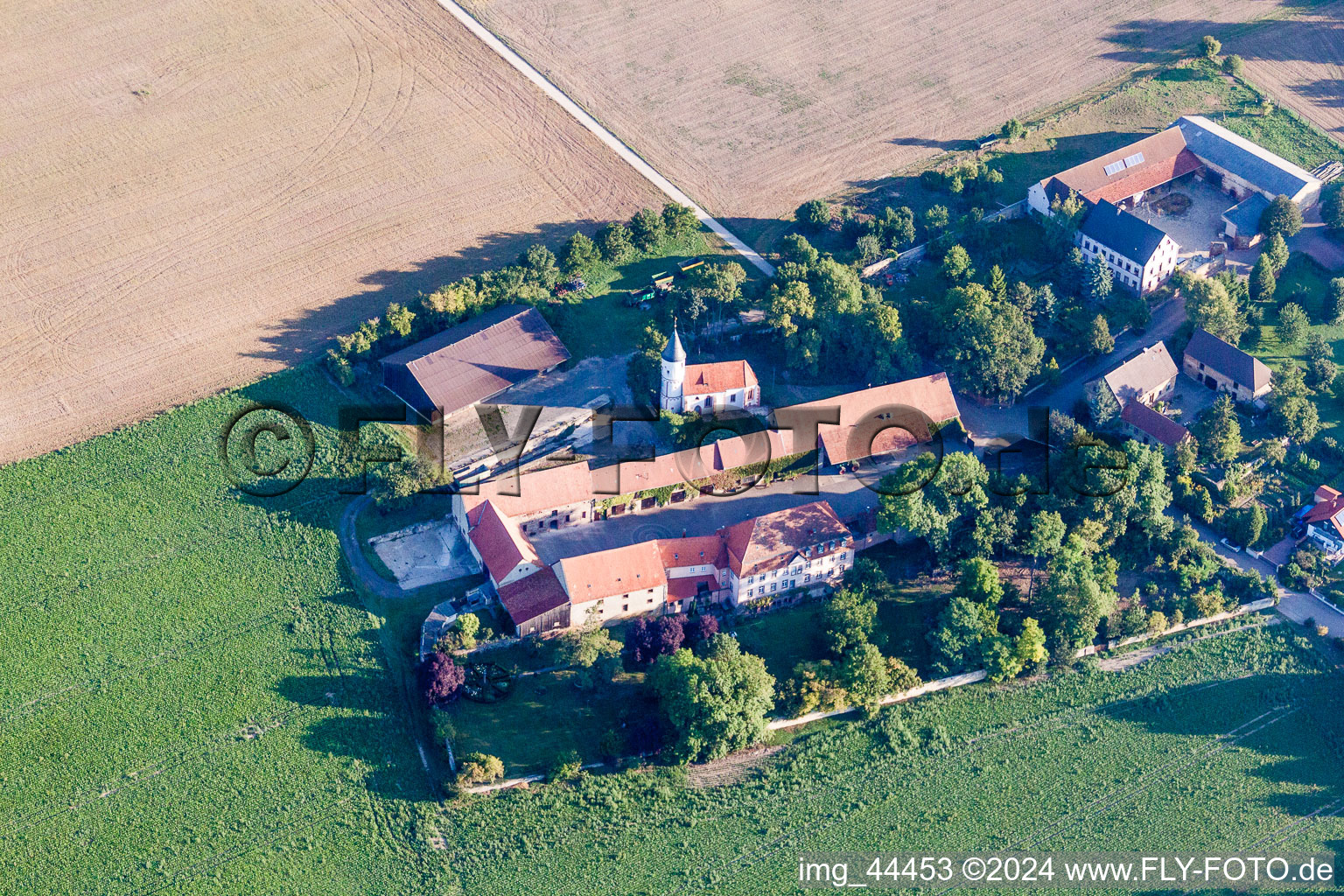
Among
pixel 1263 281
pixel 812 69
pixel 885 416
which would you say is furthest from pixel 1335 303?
pixel 812 69

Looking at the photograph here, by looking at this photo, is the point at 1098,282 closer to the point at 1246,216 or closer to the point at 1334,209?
the point at 1246,216

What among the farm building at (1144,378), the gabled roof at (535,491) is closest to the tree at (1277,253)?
the farm building at (1144,378)

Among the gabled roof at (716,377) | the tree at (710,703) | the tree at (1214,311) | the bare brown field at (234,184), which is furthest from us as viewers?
the tree at (1214,311)

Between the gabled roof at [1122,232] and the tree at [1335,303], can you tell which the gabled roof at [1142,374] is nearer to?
the gabled roof at [1122,232]

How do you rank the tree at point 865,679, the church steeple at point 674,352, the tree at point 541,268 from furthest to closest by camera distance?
the tree at point 541,268 < the church steeple at point 674,352 < the tree at point 865,679

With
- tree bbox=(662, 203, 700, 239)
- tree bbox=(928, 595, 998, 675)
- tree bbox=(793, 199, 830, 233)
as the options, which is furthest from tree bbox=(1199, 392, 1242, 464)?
tree bbox=(662, 203, 700, 239)

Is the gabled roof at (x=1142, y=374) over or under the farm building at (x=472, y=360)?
under

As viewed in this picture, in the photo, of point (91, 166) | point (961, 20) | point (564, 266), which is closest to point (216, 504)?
point (564, 266)

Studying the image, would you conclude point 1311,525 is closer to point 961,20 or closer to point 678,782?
point 678,782
